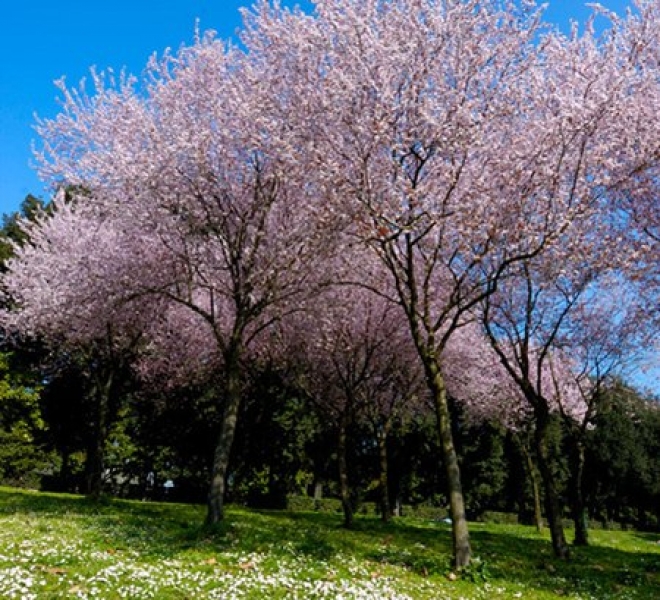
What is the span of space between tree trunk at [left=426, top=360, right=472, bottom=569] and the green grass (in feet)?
1.36

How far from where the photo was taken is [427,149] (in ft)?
51.0

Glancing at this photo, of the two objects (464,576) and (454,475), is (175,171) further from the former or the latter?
Result: (464,576)

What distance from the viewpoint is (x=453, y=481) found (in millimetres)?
14930

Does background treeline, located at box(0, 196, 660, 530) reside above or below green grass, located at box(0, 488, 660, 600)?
above

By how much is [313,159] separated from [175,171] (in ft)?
16.3

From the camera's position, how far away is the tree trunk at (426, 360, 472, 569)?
553 inches


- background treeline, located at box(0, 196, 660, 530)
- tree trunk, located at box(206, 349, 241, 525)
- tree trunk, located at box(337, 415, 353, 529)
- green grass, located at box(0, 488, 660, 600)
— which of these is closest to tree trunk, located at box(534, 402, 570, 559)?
green grass, located at box(0, 488, 660, 600)

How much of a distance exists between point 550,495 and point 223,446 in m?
10.5

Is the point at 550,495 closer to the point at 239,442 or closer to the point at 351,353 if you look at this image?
the point at 351,353

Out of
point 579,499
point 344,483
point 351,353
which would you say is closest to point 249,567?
point 344,483

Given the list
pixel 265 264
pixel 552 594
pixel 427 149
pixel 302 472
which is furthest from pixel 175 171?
pixel 302 472

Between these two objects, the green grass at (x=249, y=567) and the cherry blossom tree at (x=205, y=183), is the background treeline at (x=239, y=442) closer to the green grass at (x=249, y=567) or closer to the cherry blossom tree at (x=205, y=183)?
the cherry blossom tree at (x=205, y=183)

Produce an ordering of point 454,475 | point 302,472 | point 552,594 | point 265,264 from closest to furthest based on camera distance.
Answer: point 552,594 < point 454,475 < point 265,264 < point 302,472

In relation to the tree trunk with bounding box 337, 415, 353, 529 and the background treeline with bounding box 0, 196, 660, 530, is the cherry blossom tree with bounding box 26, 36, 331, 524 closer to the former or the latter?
the tree trunk with bounding box 337, 415, 353, 529
